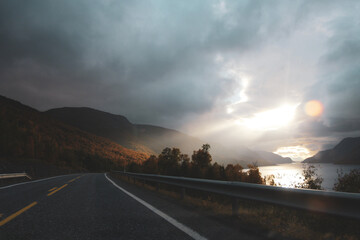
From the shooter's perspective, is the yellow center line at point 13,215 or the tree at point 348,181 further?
the tree at point 348,181

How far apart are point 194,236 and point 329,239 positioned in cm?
206

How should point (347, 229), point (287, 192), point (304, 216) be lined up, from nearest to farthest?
point (287, 192)
point (347, 229)
point (304, 216)

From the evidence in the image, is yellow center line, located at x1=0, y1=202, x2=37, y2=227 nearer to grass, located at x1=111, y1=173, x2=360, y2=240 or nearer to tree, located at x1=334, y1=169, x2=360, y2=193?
grass, located at x1=111, y1=173, x2=360, y2=240

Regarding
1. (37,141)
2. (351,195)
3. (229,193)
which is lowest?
(229,193)

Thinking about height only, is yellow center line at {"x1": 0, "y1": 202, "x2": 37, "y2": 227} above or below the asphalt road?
below

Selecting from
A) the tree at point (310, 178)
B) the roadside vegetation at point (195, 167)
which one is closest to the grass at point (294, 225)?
the tree at point (310, 178)

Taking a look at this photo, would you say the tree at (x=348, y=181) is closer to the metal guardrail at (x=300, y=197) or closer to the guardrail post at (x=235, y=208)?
the guardrail post at (x=235, y=208)

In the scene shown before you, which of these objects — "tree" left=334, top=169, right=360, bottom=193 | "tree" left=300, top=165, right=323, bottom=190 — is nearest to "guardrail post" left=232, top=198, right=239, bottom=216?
"tree" left=334, top=169, right=360, bottom=193

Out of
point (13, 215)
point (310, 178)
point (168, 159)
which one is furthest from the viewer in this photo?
point (168, 159)

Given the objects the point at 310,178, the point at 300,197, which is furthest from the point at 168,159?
the point at 300,197

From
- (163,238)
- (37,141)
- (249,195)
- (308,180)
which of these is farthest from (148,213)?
(37,141)

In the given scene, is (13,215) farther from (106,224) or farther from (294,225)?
(294,225)

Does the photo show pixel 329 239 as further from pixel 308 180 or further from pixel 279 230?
pixel 308 180

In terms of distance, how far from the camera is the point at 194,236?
317 cm
